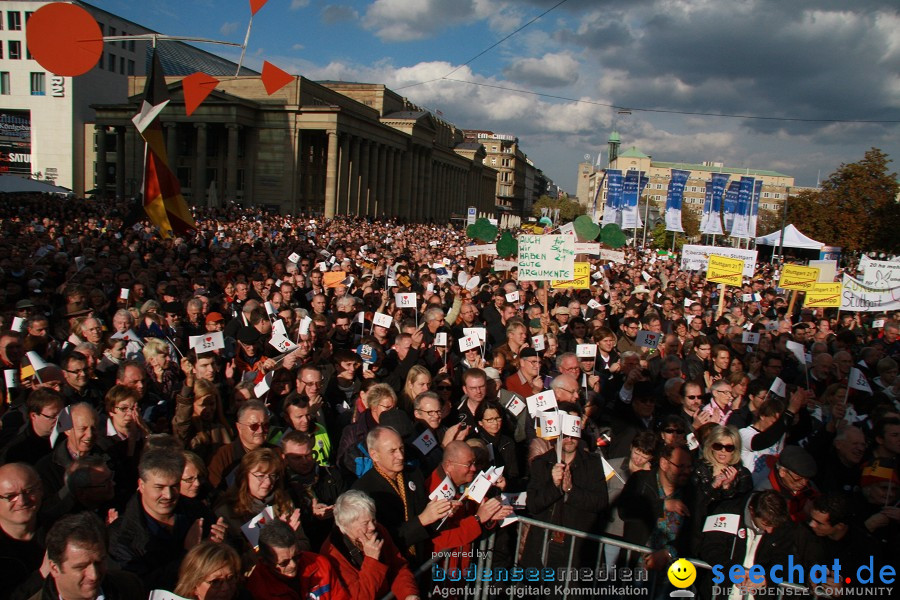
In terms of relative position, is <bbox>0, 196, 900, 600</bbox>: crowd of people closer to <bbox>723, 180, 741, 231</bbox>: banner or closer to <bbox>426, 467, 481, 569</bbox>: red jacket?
<bbox>426, 467, 481, 569</bbox>: red jacket

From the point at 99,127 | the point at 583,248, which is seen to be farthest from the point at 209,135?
the point at 583,248

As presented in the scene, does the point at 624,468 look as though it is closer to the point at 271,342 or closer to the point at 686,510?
the point at 686,510

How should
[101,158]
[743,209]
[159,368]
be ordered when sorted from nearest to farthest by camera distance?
[159,368] < [743,209] < [101,158]

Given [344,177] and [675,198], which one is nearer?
[675,198]

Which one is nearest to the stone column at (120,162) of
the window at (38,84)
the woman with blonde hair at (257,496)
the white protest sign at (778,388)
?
the window at (38,84)

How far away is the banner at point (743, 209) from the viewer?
101ft

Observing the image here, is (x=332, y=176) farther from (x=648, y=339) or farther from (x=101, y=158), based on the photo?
(x=648, y=339)

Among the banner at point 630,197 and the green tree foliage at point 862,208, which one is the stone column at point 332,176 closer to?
the banner at point 630,197

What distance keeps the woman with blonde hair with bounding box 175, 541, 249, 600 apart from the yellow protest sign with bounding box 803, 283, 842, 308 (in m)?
13.7

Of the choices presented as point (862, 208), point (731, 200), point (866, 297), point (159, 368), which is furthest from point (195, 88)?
point (862, 208)

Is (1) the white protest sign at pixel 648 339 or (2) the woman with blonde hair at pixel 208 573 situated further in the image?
(1) the white protest sign at pixel 648 339

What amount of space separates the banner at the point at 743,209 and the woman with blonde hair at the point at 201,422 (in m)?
29.9

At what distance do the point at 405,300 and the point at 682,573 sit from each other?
6891mm

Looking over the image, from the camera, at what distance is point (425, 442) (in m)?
5.02
